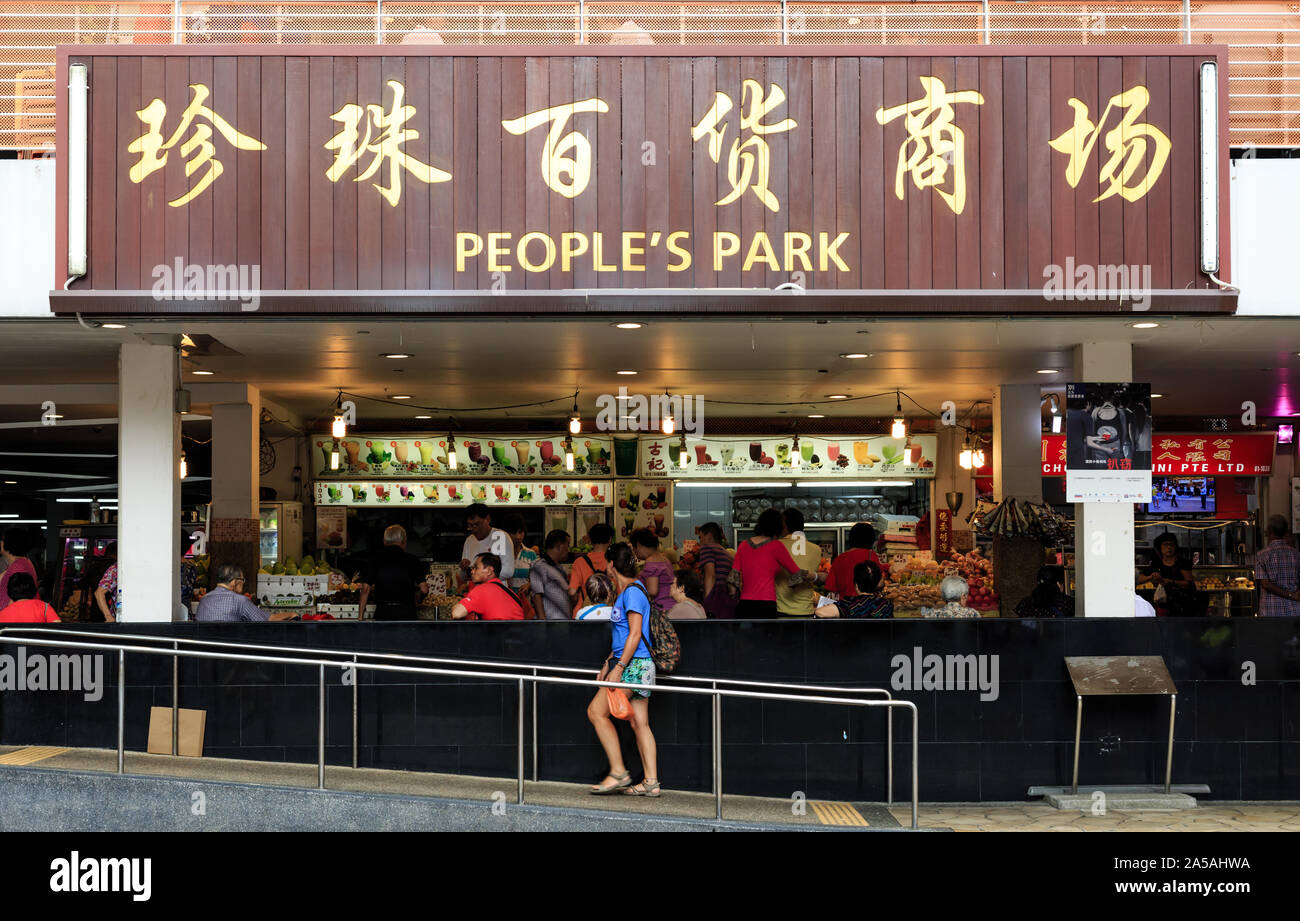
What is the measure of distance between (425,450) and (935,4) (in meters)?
10.1

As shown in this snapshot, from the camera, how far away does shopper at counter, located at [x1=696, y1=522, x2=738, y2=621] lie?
11.1 meters

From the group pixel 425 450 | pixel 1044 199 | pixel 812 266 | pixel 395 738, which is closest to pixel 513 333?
pixel 812 266

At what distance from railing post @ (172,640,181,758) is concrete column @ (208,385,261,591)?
4.59 m

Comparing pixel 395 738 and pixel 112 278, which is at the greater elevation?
pixel 112 278

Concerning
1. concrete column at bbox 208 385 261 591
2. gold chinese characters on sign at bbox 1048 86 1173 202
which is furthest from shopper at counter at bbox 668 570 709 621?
concrete column at bbox 208 385 261 591

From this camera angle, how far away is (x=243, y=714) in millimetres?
8922

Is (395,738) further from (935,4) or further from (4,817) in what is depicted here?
(935,4)

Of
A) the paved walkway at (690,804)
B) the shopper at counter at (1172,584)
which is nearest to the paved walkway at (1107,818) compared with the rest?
the paved walkway at (690,804)

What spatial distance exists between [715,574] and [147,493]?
5041 mm

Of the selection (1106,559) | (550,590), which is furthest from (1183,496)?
(550,590)

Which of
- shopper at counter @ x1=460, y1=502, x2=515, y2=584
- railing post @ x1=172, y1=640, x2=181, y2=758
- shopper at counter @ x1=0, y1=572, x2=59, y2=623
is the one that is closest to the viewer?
railing post @ x1=172, y1=640, x2=181, y2=758

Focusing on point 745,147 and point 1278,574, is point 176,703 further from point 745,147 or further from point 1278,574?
point 1278,574

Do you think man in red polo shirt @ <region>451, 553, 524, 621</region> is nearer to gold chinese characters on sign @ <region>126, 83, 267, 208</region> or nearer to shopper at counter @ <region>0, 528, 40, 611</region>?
gold chinese characters on sign @ <region>126, 83, 267, 208</region>

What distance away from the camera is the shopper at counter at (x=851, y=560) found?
11.3 meters
